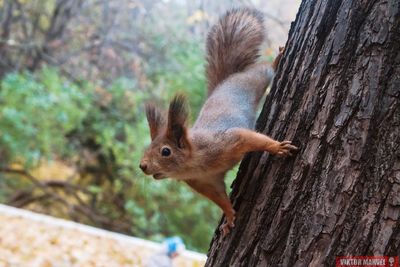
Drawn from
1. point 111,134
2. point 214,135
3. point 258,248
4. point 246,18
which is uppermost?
point 246,18

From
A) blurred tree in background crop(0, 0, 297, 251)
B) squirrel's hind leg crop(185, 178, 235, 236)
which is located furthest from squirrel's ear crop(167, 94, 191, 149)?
blurred tree in background crop(0, 0, 297, 251)

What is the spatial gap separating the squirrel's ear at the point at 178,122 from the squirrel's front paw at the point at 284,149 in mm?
296

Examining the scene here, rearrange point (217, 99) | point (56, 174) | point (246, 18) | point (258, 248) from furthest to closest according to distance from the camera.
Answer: point (56, 174), point (246, 18), point (217, 99), point (258, 248)

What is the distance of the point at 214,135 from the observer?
140cm

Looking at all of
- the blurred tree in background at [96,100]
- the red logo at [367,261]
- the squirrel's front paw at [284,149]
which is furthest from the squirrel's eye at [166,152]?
the blurred tree in background at [96,100]

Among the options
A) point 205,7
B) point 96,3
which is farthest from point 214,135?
point 96,3

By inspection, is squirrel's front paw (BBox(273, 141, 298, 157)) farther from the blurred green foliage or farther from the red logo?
the blurred green foliage

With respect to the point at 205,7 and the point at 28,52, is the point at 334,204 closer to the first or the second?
the point at 205,7

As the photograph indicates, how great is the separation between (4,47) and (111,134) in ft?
5.03

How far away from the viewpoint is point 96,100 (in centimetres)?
503

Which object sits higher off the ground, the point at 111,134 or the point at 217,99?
the point at 217,99

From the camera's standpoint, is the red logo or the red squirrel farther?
the red squirrel

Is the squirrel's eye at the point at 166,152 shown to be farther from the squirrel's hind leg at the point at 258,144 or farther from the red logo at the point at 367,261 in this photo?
the red logo at the point at 367,261

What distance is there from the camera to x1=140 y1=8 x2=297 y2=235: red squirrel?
1280 millimetres
